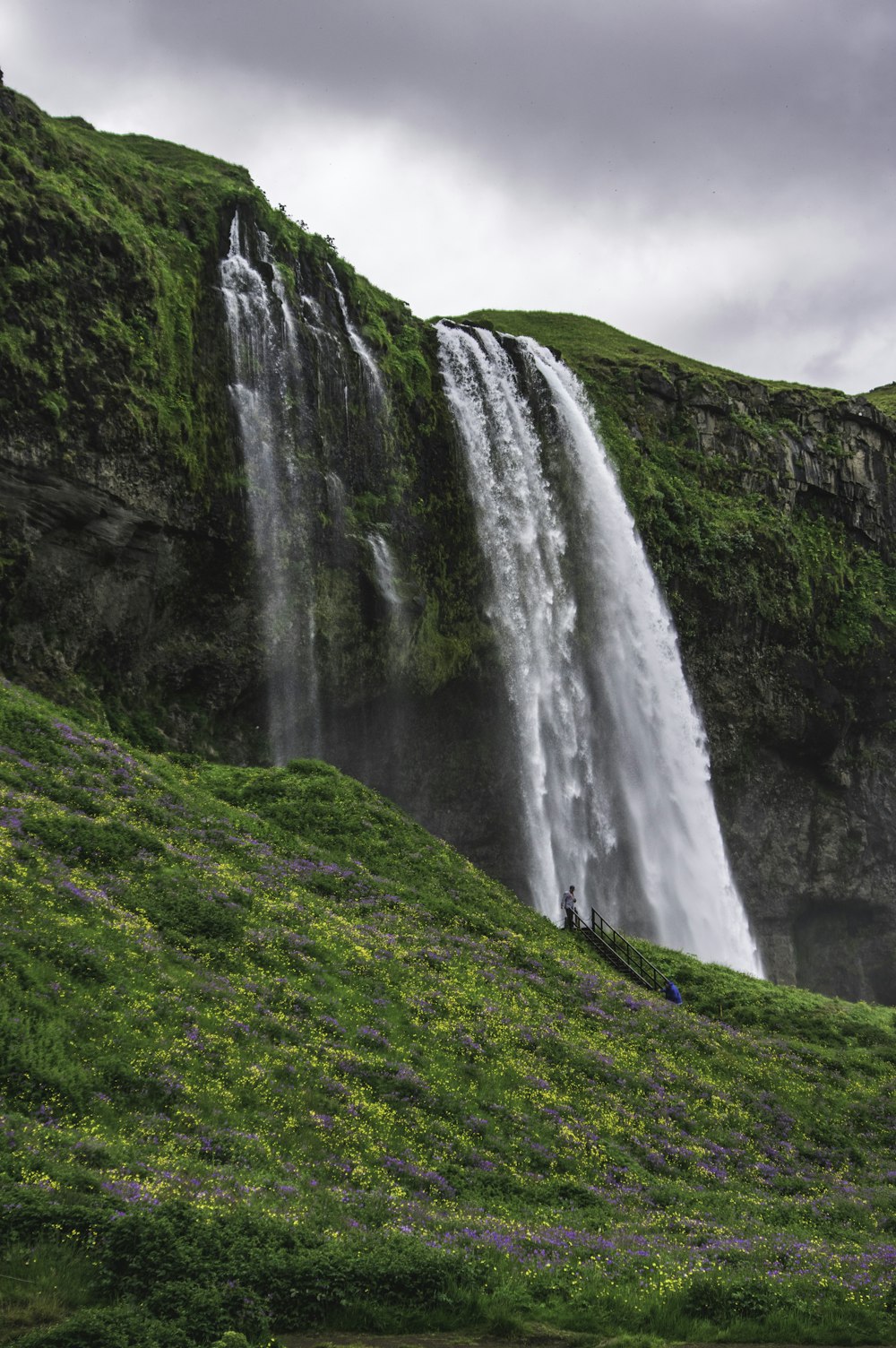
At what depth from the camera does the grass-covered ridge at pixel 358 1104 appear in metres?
8.99

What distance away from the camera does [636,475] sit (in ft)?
164

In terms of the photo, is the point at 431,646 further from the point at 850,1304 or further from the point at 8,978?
the point at 850,1304

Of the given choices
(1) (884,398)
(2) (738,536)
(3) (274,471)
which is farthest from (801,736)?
(1) (884,398)

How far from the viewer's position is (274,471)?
120 ft

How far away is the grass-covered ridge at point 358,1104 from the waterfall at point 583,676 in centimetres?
1411

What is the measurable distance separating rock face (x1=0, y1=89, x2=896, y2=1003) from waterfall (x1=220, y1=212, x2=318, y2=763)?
0.33 metres

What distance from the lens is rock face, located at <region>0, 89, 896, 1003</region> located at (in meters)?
30.3

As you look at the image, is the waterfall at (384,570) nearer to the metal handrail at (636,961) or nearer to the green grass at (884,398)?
the metal handrail at (636,961)

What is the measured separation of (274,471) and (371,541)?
487 cm

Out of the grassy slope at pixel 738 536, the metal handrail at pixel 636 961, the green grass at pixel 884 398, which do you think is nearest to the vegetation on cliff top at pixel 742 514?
the grassy slope at pixel 738 536

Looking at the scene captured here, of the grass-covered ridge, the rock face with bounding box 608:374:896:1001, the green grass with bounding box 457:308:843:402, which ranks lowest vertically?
the grass-covered ridge

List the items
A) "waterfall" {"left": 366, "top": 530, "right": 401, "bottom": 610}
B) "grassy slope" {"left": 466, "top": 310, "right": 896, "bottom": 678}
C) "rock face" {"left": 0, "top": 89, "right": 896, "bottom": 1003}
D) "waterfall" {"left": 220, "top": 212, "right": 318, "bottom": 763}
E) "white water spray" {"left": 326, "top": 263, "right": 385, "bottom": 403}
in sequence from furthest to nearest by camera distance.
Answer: "grassy slope" {"left": 466, "top": 310, "right": 896, "bottom": 678} → "white water spray" {"left": 326, "top": 263, "right": 385, "bottom": 403} → "waterfall" {"left": 366, "top": 530, "right": 401, "bottom": 610} → "waterfall" {"left": 220, "top": 212, "right": 318, "bottom": 763} → "rock face" {"left": 0, "top": 89, "right": 896, "bottom": 1003}

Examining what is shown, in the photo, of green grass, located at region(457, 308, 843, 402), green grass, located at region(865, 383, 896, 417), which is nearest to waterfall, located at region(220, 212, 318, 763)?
green grass, located at region(457, 308, 843, 402)

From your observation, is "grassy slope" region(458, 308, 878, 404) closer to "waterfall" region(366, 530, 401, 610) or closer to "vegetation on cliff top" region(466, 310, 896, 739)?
"vegetation on cliff top" region(466, 310, 896, 739)
